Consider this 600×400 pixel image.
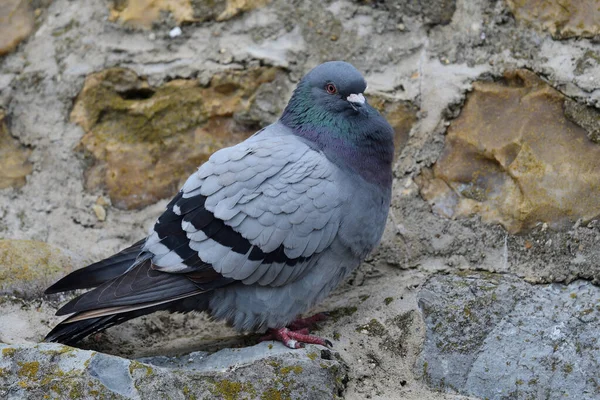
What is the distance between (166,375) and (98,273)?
0.85 m

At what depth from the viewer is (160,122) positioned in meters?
4.68

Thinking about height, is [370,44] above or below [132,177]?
above

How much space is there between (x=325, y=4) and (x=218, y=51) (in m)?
0.72

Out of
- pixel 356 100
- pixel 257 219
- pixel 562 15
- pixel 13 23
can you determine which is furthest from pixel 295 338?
pixel 13 23

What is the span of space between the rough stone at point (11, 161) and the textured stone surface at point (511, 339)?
2530mm

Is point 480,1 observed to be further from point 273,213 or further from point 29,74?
point 29,74

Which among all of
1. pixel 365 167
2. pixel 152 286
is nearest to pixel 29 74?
pixel 152 286

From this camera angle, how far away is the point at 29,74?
4.73 m

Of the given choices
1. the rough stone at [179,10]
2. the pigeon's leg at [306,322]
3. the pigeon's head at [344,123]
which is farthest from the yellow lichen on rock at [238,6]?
the pigeon's leg at [306,322]

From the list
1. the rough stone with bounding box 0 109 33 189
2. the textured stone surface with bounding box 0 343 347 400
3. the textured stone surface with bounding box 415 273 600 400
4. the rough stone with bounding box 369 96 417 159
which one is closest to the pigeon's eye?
the rough stone with bounding box 369 96 417 159

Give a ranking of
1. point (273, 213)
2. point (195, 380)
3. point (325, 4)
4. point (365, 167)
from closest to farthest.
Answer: point (195, 380) < point (273, 213) < point (365, 167) < point (325, 4)

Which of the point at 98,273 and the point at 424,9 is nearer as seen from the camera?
the point at 98,273

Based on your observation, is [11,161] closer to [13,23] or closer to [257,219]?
[13,23]

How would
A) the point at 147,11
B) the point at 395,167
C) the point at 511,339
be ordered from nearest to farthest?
the point at 511,339
the point at 395,167
the point at 147,11
